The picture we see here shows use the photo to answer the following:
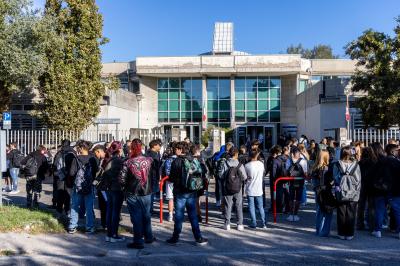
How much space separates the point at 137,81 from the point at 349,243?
3432 cm

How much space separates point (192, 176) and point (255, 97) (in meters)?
32.7

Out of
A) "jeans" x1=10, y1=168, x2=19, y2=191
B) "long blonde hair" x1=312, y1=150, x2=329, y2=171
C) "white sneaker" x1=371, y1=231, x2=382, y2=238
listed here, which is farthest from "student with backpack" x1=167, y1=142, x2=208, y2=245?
"jeans" x1=10, y1=168, x2=19, y2=191

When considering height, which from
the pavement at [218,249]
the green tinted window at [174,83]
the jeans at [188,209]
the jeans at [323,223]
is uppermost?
the green tinted window at [174,83]

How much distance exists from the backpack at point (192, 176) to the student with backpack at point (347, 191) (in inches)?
Result: 95.4

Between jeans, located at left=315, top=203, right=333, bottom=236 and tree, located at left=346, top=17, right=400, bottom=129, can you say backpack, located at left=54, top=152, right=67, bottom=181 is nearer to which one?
jeans, located at left=315, top=203, right=333, bottom=236

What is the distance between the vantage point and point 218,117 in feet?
133

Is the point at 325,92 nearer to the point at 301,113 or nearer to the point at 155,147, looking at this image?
the point at 301,113

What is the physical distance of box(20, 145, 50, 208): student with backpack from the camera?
1126 cm

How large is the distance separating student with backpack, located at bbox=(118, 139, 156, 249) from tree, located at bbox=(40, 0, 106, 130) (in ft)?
52.3

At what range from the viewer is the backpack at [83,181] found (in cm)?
897

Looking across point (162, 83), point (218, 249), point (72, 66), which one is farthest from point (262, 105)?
point (218, 249)

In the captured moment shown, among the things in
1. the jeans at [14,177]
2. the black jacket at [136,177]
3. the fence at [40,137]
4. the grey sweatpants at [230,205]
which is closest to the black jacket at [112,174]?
the black jacket at [136,177]

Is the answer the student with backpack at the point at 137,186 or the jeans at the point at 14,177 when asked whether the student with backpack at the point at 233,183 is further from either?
the jeans at the point at 14,177

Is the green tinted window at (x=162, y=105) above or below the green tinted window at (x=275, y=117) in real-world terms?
above
